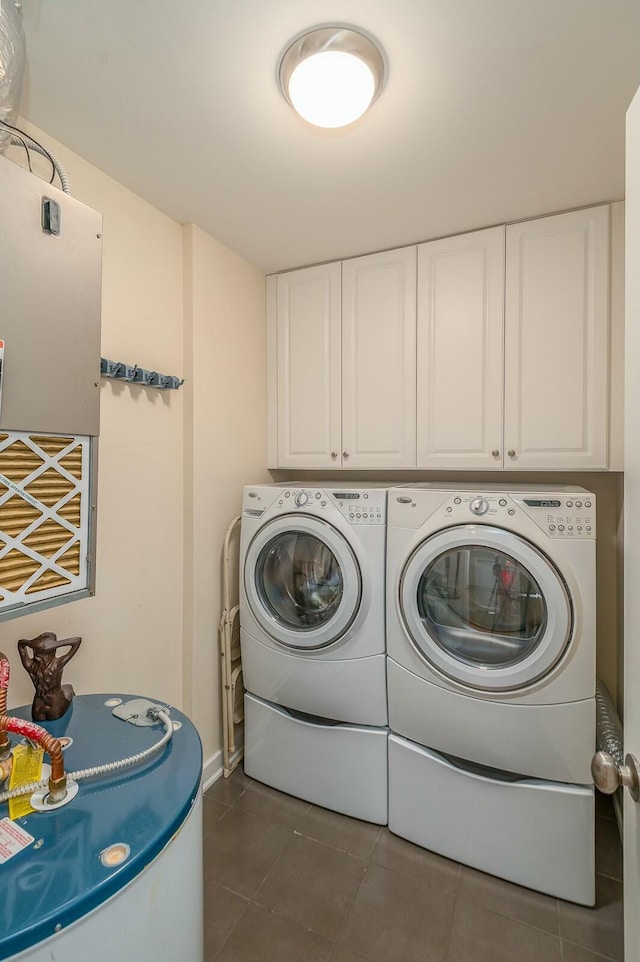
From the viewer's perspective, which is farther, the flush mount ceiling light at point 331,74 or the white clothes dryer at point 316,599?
the white clothes dryer at point 316,599

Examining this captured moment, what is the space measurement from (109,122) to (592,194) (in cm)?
176

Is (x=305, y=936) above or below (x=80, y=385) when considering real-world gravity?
below

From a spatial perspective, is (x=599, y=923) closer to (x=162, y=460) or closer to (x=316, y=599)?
(x=316, y=599)

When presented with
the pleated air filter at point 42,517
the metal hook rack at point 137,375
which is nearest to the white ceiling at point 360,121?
the metal hook rack at point 137,375

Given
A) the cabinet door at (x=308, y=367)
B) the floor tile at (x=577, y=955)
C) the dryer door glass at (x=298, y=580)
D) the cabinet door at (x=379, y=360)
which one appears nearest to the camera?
the floor tile at (x=577, y=955)

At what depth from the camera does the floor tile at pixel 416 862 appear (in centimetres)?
154

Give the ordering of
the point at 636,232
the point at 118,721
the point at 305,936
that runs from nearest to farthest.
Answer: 1. the point at 636,232
2. the point at 118,721
3. the point at 305,936

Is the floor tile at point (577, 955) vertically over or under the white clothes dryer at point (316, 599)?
under

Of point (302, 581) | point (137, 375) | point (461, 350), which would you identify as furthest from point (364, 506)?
point (137, 375)

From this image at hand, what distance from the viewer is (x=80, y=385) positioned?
1042mm

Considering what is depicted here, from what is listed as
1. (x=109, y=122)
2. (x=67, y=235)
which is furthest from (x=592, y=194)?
(x=67, y=235)

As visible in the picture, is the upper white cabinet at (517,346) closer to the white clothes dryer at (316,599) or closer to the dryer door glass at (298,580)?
the white clothes dryer at (316,599)

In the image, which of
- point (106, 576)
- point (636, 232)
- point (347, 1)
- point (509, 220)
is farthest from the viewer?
point (509, 220)

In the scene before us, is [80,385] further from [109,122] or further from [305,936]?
[305,936]
